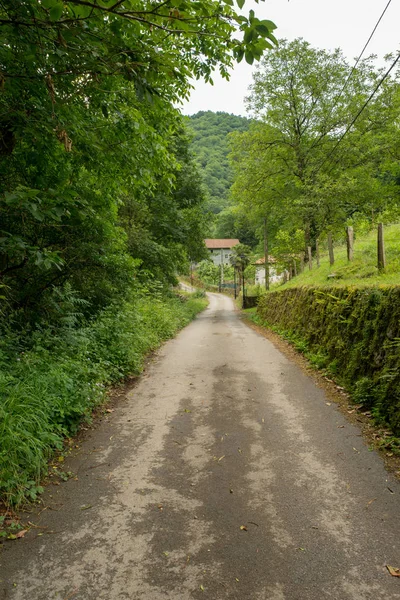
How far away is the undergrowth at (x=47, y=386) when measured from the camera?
3.37 meters

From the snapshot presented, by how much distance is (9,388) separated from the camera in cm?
394

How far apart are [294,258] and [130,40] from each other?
19153mm

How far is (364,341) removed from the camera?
5.96 metres

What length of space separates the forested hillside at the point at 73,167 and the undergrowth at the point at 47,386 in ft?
0.07

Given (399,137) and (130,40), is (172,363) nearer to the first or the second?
(130,40)

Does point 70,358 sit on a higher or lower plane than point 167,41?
lower

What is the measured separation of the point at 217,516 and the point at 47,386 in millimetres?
2628

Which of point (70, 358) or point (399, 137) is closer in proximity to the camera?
point (70, 358)

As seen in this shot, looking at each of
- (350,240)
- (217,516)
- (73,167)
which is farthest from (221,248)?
(217,516)

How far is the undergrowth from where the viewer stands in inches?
132

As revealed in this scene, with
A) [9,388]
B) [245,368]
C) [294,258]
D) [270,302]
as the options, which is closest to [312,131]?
[294,258]

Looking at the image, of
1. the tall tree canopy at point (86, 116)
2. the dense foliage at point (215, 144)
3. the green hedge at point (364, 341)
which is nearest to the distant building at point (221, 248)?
the dense foliage at point (215, 144)

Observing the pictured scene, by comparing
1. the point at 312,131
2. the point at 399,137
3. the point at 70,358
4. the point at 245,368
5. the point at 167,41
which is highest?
the point at 312,131

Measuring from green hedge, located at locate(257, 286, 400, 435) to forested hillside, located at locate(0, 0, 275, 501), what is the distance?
3903 millimetres
